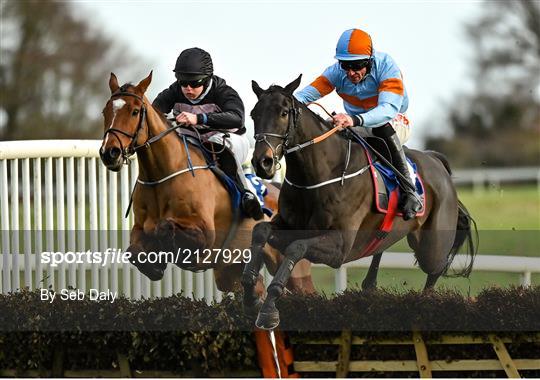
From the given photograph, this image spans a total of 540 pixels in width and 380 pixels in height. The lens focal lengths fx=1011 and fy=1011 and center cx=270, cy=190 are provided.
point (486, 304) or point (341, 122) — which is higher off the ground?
point (341, 122)

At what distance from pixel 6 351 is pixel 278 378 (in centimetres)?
129

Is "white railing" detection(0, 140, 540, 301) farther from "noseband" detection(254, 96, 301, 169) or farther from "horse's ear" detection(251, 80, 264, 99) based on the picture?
"horse's ear" detection(251, 80, 264, 99)

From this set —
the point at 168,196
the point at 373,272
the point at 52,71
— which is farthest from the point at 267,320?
the point at 52,71

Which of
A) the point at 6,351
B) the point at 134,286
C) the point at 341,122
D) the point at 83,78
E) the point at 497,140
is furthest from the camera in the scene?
the point at 497,140

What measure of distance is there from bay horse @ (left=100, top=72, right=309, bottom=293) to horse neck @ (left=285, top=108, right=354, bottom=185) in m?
0.63

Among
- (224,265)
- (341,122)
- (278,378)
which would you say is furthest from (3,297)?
(341,122)

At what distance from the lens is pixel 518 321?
4367mm

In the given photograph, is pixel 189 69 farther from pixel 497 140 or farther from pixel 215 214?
pixel 497 140

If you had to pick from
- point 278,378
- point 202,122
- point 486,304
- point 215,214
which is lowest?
point 278,378

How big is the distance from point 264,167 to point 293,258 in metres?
0.46

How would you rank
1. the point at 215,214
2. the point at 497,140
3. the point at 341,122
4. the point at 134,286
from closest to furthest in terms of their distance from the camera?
the point at 341,122, the point at 215,214, the point at 134,286, the point at 497,140

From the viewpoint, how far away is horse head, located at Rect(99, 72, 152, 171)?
434 centimetres

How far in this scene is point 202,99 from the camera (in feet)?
15.8

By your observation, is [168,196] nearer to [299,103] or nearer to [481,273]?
[299,103]
